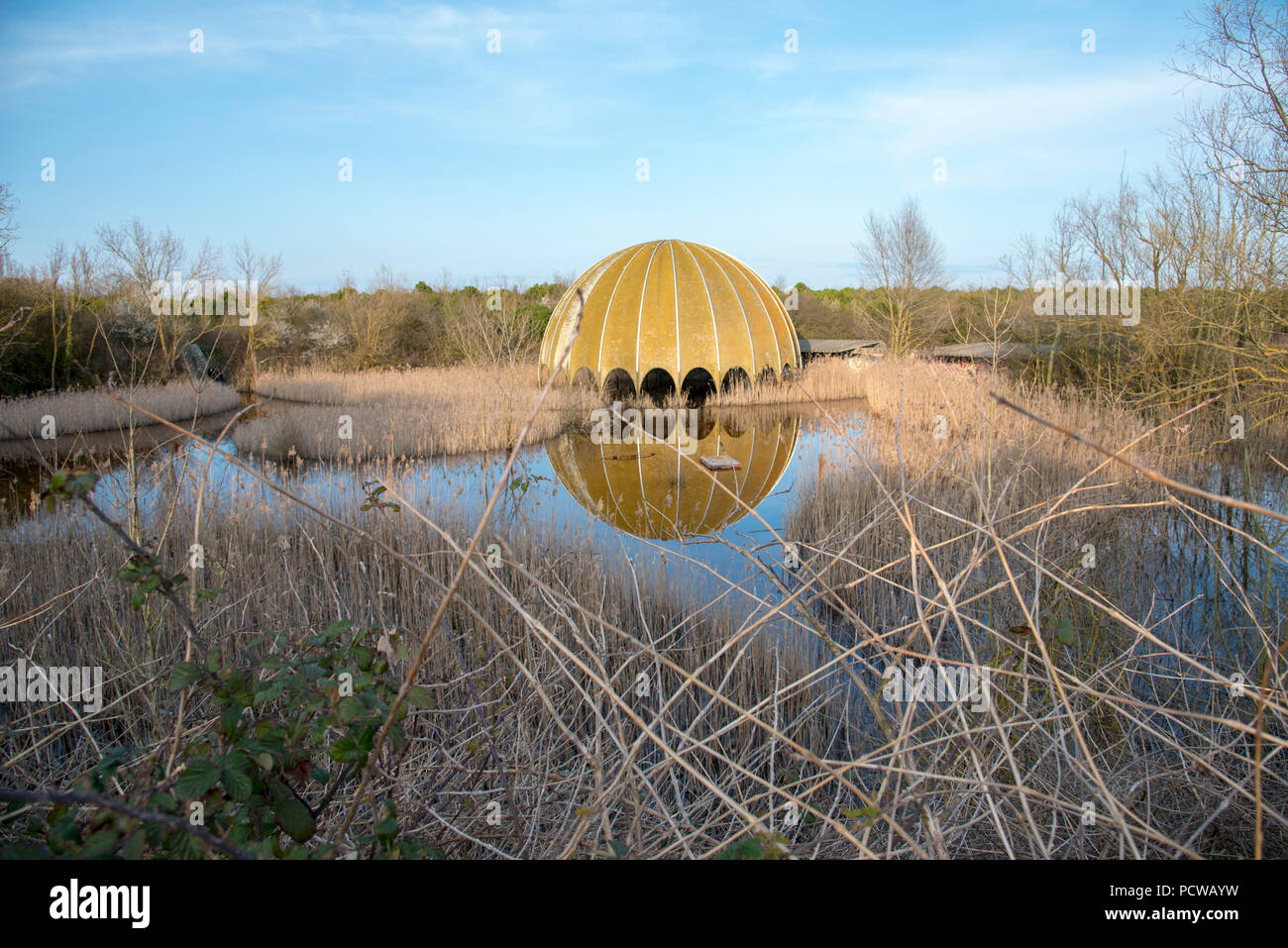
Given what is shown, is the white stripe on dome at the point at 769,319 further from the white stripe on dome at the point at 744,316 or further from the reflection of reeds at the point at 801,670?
the reflection of reeds at the point at 801,670

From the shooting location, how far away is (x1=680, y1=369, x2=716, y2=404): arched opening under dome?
16272 millimetres

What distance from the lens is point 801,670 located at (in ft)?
10.5

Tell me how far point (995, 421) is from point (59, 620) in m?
7.98

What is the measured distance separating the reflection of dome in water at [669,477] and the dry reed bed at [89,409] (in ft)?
15.7

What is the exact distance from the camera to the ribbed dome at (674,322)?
1372 cm

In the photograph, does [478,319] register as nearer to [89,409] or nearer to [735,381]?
[735,381]

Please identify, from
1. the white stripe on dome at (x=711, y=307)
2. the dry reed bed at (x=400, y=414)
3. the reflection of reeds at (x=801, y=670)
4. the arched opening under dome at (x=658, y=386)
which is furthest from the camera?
the arched opening under dome at (x=658, y=386)

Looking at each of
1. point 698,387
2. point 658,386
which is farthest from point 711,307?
point 658,386

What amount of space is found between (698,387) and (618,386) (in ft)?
6.68

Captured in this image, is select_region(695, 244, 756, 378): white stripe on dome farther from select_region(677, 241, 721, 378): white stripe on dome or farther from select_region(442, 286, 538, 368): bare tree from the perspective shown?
select_region(442, 286, 538, 368): bare tree

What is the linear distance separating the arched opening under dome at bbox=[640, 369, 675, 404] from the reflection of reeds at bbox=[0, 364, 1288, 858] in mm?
11068

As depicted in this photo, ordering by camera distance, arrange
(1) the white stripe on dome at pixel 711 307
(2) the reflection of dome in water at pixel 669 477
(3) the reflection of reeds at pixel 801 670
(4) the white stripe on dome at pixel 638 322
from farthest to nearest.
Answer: (1) the white stripe on dome at pixel 711 307 → (4) the white stripe on dome at pixel 638 322 → (2) the reflection of dome in water at pixel 669 477 → (3) the reflection of reeds at pixel 801 670

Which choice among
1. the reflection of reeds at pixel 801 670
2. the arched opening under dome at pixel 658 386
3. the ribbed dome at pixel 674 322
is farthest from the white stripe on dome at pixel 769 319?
the reflection of reeds at pixel 801 670

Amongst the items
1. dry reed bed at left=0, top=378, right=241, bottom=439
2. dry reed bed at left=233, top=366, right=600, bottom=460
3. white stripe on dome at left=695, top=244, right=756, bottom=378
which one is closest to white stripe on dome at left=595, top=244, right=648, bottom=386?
dry reed bed at left=233, top=366, right=600, bottom=460
